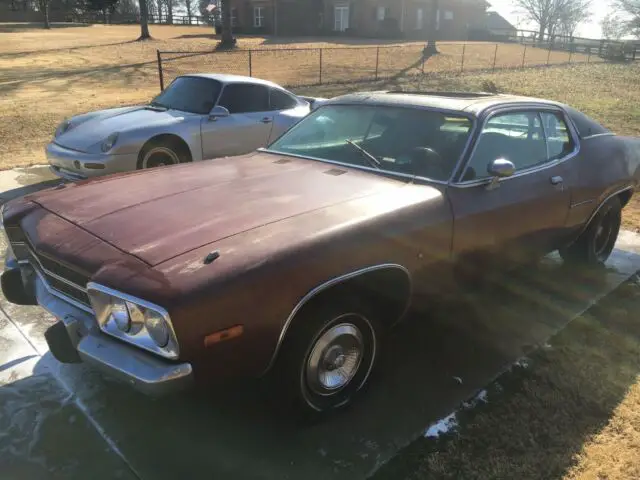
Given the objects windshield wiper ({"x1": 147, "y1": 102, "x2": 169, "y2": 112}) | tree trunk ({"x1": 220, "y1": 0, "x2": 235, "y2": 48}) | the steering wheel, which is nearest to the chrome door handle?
the steering wheel

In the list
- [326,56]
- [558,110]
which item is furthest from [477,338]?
[326,56]

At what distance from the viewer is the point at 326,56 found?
2734 centimetres

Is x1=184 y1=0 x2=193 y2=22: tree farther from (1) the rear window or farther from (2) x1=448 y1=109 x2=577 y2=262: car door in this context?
(2) x1=448 y1=109 x2=577 y2=262: car door

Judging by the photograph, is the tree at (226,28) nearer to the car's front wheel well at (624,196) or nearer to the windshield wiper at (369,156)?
the car's front wheel well at (624,196)

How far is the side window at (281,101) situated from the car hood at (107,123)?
1.41 meters

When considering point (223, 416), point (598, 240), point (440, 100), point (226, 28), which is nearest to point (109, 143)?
point (440, 100)

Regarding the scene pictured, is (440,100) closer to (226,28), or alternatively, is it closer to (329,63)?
(329,63)

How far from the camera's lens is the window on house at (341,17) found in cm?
4569

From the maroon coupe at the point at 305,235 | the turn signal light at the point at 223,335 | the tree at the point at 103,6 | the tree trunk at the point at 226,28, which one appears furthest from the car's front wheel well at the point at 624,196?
the tree at the point at 103,6

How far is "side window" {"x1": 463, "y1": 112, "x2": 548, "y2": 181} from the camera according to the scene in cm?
356

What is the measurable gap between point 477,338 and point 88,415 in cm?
248

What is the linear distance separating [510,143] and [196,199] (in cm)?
222

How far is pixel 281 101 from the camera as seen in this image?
27.1 ft

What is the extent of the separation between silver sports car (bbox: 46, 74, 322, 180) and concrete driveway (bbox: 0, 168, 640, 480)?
2913 millimetres
